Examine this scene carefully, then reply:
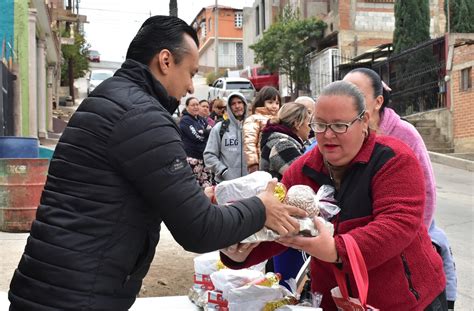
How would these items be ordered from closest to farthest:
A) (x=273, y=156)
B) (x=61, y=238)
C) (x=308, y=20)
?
(x=61, y=238) → (x=273, y=156) → (x=308, y=20)

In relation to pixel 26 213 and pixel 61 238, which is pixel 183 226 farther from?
pixel 26 213

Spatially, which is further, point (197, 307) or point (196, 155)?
point (196, 155)

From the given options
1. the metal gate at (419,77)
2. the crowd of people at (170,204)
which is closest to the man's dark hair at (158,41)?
the crowd of people at (170,204)

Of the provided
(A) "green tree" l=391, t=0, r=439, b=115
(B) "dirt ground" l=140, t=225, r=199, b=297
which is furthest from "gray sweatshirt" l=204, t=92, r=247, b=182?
(A) "green tree" l=391, t=0, r=439, b=115

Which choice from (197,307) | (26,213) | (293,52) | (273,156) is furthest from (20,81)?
(293,52)

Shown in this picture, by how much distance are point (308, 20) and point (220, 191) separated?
3255 cm

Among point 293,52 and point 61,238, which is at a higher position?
point 293,52

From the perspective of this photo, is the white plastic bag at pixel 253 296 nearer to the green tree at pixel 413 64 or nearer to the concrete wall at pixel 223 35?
the green tree at pixel 413 64

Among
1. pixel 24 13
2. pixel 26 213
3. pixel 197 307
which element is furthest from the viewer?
pixel 24 13

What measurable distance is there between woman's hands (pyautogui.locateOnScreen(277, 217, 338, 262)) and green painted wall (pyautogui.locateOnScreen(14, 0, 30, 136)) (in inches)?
536

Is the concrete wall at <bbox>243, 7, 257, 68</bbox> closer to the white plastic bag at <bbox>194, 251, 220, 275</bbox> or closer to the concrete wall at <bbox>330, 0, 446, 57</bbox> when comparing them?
the concrete wall at <bbox>330, 0, 446, 57</bbox>

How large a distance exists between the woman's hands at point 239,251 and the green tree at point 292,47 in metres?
31.5

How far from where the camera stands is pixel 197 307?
370cm

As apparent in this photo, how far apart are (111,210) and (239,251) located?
27.9 inches
